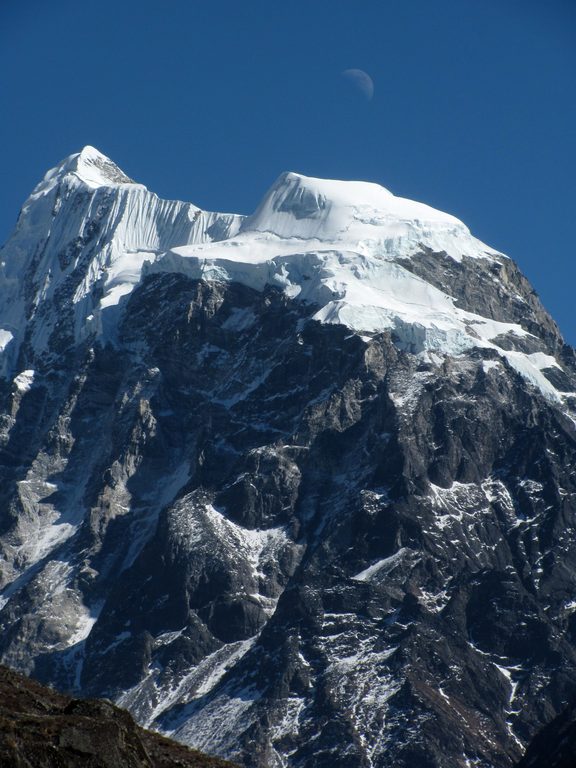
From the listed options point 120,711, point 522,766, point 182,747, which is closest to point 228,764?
point 182,747

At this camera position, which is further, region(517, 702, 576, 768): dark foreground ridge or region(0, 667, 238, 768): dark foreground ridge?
region(517, 702, 576, 768): dark foreground ridge

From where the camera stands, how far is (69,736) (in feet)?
293

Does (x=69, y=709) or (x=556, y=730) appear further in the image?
(x=556, y=730)

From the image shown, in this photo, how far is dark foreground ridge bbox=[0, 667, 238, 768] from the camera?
8769 centimetres

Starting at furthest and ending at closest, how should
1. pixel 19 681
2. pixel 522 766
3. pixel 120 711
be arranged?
pixel 522 766 < pixel 19 681 < pixel 120 711

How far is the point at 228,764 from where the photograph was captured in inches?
4035

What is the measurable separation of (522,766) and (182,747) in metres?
95.5

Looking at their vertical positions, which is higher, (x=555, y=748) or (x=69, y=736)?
(x=555, y=748)

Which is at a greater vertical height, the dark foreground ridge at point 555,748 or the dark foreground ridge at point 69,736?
the dark foreground ridge at point 555,748

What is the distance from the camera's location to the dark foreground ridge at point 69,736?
8769 centimetres

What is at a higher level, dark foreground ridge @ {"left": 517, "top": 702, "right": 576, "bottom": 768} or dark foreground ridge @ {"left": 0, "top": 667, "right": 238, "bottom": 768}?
dark foreground ridge @ {"left": 517, "top": 702, "right": 576, "bottom": 768}

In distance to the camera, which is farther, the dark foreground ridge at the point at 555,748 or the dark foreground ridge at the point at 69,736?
the dark foreground ridge at the point at 555,748

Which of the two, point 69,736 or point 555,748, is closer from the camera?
point 69,736

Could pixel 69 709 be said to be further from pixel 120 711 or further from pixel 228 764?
pixel 228 764
